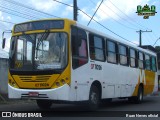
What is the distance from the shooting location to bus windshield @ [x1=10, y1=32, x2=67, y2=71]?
13.4 m

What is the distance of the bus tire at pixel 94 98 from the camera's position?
14817mm

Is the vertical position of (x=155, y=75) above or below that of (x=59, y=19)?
below

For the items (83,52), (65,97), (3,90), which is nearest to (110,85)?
(83,52)

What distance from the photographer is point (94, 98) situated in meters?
15.1

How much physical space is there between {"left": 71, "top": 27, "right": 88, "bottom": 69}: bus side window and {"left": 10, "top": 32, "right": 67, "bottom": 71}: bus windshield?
403 mm

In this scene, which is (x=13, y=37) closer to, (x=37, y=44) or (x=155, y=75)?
(x=37, y=44)

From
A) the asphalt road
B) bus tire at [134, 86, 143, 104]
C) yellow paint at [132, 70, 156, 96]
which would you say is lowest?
→ the asphalt road

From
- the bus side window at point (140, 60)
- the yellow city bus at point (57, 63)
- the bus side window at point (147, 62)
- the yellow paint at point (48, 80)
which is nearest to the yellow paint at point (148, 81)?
the bus side window at point (147, 62)

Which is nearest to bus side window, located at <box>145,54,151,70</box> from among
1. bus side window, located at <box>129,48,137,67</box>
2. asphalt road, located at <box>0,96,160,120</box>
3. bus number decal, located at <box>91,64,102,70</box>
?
bus side window, located at <box>129,48,137,67</box>

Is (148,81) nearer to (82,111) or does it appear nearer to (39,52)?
Result: (82,111)

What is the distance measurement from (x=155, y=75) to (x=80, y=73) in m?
13.4

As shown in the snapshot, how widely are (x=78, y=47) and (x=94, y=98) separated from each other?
7.72ft

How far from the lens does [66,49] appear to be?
13.4m

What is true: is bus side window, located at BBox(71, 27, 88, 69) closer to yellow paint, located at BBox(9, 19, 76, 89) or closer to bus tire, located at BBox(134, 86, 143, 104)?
yellow paint, located at BBox(9, 19, 76, 89)
